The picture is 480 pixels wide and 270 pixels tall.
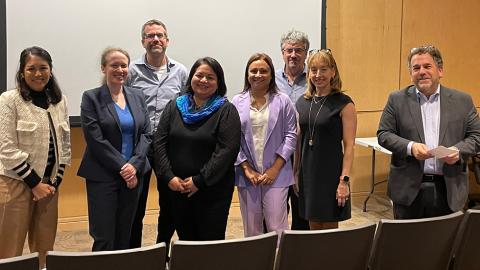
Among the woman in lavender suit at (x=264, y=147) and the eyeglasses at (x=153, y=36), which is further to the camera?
the eyeglasses at (x=153, y=36)

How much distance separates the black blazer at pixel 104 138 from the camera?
3.07 meters

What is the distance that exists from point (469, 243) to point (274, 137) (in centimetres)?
127

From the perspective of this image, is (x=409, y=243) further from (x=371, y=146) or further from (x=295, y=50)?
(x=371, y=146)

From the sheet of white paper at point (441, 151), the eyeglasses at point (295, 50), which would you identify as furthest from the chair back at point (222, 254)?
the eyeglasses at point (295, 50)

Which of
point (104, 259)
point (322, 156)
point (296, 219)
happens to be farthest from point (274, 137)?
point (104, 259)

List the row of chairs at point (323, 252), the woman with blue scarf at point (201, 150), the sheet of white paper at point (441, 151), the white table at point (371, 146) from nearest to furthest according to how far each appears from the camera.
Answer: the row of chairs at point (323, 252) < the sheet of white paper at point (441, 151) < the woman with blue scarf at point (201, 150) < the white table at point (371, 146)

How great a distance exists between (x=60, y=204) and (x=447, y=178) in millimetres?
3228

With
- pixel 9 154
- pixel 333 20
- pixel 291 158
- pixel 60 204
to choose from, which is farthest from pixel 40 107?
pixel 333 20

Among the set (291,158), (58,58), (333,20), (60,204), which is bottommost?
(60,204)

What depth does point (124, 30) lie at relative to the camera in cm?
454

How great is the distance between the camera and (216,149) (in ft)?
9.93

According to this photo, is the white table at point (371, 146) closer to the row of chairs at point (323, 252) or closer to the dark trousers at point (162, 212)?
the dark trousers at point (162, 212)

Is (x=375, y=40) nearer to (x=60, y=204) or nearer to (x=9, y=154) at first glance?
(x=60, y=204)

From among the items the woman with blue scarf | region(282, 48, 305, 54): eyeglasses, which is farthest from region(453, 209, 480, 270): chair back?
region(282, 48, 305, 54): eyeglasses
